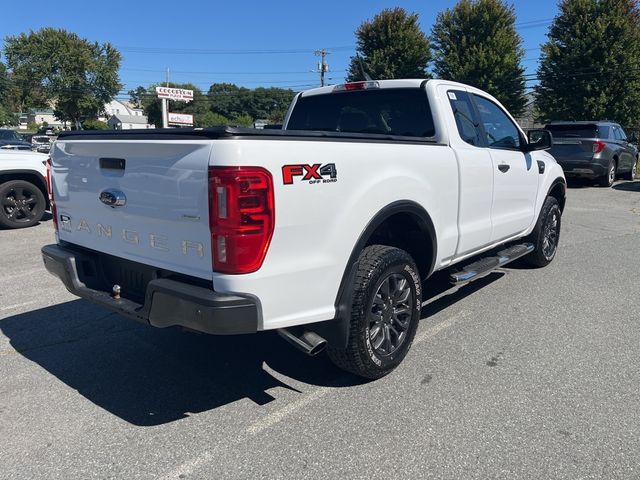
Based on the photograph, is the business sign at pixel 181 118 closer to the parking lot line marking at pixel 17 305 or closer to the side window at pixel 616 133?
the side window at pixel 616 133

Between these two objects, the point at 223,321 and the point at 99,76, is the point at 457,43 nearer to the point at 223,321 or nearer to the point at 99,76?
the point at 223,321

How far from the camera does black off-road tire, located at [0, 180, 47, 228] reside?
8.23 meters

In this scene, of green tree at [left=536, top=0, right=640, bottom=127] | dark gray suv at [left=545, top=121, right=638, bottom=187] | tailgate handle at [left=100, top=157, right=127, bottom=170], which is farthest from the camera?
green tree at [left=536, top=0, right=640, bottom=127]

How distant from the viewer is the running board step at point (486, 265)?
13.3 ft

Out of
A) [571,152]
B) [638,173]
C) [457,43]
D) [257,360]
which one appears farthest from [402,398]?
[457,43]

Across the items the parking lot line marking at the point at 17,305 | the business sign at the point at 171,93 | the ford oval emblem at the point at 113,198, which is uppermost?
the business sign at the point at 171,93

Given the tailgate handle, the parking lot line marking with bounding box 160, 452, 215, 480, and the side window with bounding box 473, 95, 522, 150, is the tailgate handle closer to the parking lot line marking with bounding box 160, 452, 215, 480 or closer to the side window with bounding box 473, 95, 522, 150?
the parking lot line marking with bounding box 160, 452, 215, 480

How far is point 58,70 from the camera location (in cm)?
6681

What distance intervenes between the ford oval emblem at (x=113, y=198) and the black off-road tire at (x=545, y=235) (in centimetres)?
451

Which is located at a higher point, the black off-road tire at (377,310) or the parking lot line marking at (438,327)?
the black off-road tire at (377,310)

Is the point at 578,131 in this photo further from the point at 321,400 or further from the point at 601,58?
the point at 601,58

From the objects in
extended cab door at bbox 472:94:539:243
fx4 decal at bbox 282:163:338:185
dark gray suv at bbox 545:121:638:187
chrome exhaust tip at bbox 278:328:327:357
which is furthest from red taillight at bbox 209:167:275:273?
dark gray suv at bbox 545:121:638:187

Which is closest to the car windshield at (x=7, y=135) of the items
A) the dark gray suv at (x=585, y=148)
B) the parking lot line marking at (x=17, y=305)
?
the parking lot line marking at (x=17, y=305)

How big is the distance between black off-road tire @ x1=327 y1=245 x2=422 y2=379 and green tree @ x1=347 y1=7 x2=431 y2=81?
3192cm
